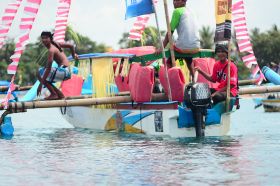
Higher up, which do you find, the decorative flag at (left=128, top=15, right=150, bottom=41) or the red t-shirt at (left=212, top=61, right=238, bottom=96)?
the decorative flag at (left=128, top=15, right=150, bottom=41)

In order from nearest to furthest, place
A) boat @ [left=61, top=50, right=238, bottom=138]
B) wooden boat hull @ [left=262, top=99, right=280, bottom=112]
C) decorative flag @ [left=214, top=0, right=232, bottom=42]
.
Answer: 1. boat @ [left=61, top=50, right=238, bottom=138]
2. decorative flag @ [left=214, top=0, right=232, bottom=42]
3. wooden boat hull @ [left=262, top=99, right=280, bottom=112]

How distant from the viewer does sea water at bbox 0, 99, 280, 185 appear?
9836mm

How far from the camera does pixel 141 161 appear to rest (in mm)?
11508

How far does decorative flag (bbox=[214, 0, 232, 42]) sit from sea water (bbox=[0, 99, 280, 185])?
1897 millimetres

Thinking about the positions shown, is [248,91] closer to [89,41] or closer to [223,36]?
[223,36]

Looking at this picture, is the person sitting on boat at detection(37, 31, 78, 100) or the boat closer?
the boat

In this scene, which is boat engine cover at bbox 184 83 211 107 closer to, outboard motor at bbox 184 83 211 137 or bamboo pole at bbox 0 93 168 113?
outboard motor at bbox 184 83 211 137

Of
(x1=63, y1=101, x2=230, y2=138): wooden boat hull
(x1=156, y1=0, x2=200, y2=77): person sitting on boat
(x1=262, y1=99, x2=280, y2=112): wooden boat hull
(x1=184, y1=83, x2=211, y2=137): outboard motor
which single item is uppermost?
(x1=156, y1=0, x2=200, y2=77): person sitting on boat

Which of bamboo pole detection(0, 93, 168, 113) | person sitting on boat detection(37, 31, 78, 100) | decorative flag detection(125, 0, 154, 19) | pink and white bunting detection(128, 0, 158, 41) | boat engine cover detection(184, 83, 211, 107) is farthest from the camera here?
pink and white bunting detection(128, 0, 158, 41)

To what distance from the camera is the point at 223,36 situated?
15172 mm

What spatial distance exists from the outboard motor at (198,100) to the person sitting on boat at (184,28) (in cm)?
140

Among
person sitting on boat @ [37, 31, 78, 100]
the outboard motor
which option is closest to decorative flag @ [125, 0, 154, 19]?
person sitting on boat @ [37, 31, 78, 100]

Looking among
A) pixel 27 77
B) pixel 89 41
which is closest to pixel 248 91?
pixel 27 77

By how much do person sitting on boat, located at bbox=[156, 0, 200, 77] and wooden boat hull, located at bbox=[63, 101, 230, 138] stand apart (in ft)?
4.29
